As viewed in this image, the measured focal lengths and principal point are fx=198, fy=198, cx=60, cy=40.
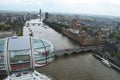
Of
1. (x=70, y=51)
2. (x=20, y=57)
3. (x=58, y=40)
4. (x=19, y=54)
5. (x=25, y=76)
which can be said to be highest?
(x=19, y=54)

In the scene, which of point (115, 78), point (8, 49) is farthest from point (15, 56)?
point (115, 78)

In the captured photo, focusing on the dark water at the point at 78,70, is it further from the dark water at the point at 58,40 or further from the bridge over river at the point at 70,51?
the dark water at the point at 58,40

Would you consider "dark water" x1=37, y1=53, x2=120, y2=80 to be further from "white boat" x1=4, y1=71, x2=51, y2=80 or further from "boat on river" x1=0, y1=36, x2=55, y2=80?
"boat on river" x1=0, y1=36, x2=55, y2=80

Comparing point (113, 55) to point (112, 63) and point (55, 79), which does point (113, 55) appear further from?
point (55, 79)

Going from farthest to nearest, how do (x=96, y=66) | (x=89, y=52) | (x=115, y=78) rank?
1. (x=89, y=52)
2. (x=96, y=66)
3. (x=115, y=78)

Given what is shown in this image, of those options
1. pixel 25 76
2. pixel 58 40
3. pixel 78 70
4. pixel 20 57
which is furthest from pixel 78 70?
pixel 58 40

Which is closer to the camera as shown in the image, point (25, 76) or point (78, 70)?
point (25, 76)

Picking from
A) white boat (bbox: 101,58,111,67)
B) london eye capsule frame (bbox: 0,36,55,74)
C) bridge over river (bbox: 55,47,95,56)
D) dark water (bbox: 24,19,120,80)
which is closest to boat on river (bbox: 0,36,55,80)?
london eye capsule frame (bbox: 0,36,55,74)

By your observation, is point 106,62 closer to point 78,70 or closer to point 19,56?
point 78,70
